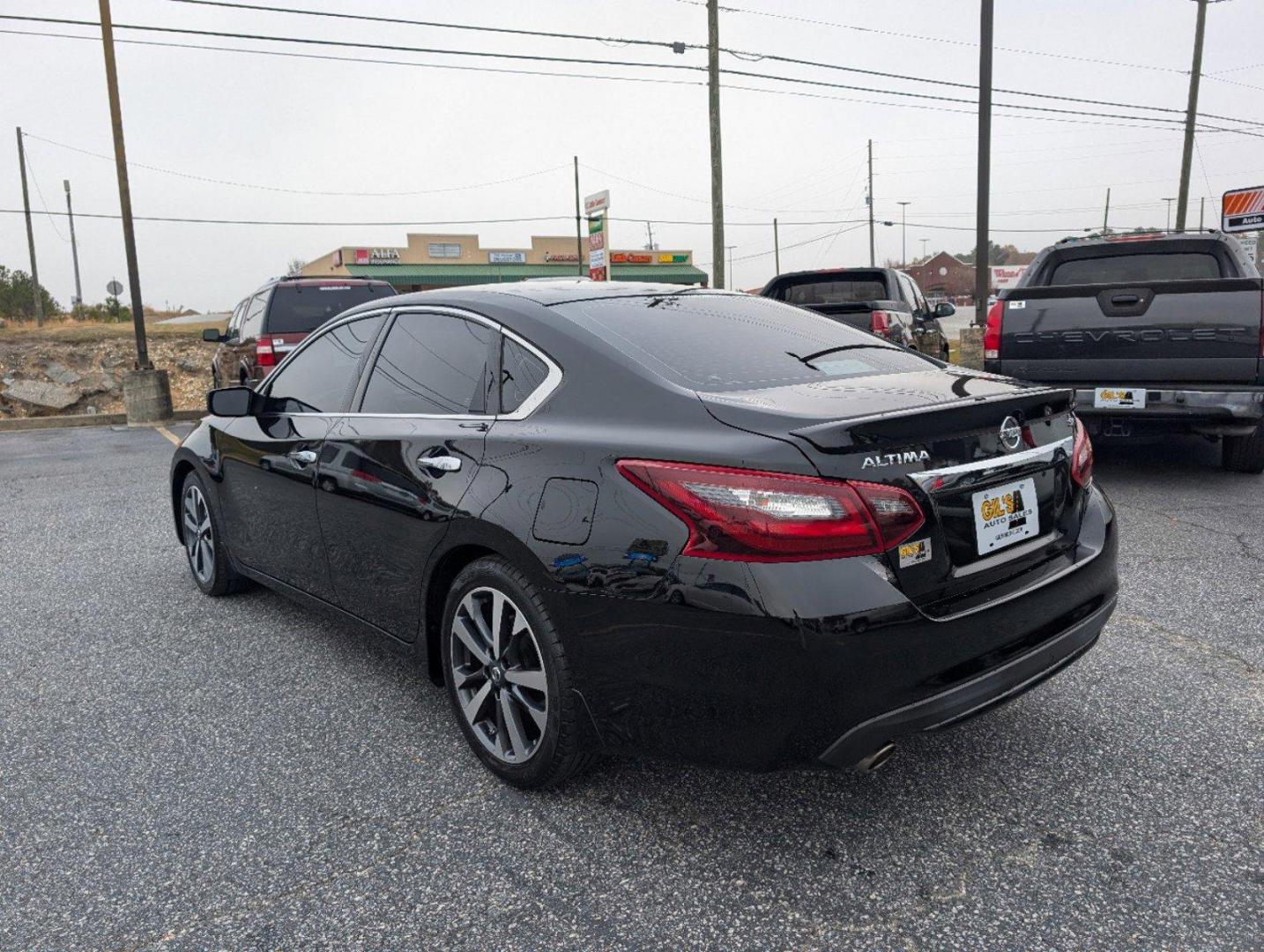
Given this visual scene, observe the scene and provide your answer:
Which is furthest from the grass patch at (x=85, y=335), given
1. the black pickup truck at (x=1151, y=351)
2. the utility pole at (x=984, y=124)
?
the black pickup truck at (x=1151, y=351)

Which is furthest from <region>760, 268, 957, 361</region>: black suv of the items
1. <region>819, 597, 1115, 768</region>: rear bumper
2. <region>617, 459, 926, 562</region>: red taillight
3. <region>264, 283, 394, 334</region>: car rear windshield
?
<region>617, 459, 926, 562</region>: red taillight

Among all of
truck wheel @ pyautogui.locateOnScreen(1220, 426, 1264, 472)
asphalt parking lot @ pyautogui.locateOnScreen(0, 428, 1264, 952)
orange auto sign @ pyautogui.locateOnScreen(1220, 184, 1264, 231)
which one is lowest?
asphalt parking lot @ pyautogui.locateOnScreen(0, 428, 1264, 952)

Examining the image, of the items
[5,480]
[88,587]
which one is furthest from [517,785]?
[5,480]

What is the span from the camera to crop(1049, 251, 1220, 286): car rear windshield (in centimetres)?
777

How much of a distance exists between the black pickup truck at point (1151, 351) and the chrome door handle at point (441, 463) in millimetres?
5308

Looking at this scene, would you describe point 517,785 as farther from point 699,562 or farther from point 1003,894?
point 1003,894

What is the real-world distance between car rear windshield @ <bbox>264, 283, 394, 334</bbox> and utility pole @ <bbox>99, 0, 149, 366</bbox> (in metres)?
5.35

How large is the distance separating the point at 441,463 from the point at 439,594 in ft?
1.48

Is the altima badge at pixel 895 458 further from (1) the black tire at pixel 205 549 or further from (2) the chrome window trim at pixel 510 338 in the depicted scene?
(1) the black tire at pixel 205 549

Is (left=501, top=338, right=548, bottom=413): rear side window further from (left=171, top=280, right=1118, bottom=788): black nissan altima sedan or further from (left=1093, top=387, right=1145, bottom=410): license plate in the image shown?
(left=1093, top=387, right=1145, bottom=410): license plate

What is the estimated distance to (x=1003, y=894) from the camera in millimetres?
2293

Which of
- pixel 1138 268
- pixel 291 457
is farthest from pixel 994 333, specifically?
pixel 291 457

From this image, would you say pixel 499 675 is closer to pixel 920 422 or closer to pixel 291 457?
pixel 920 422

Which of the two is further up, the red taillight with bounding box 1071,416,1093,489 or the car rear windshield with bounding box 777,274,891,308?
the car rear windshield with bounding box 777,274,891,308
